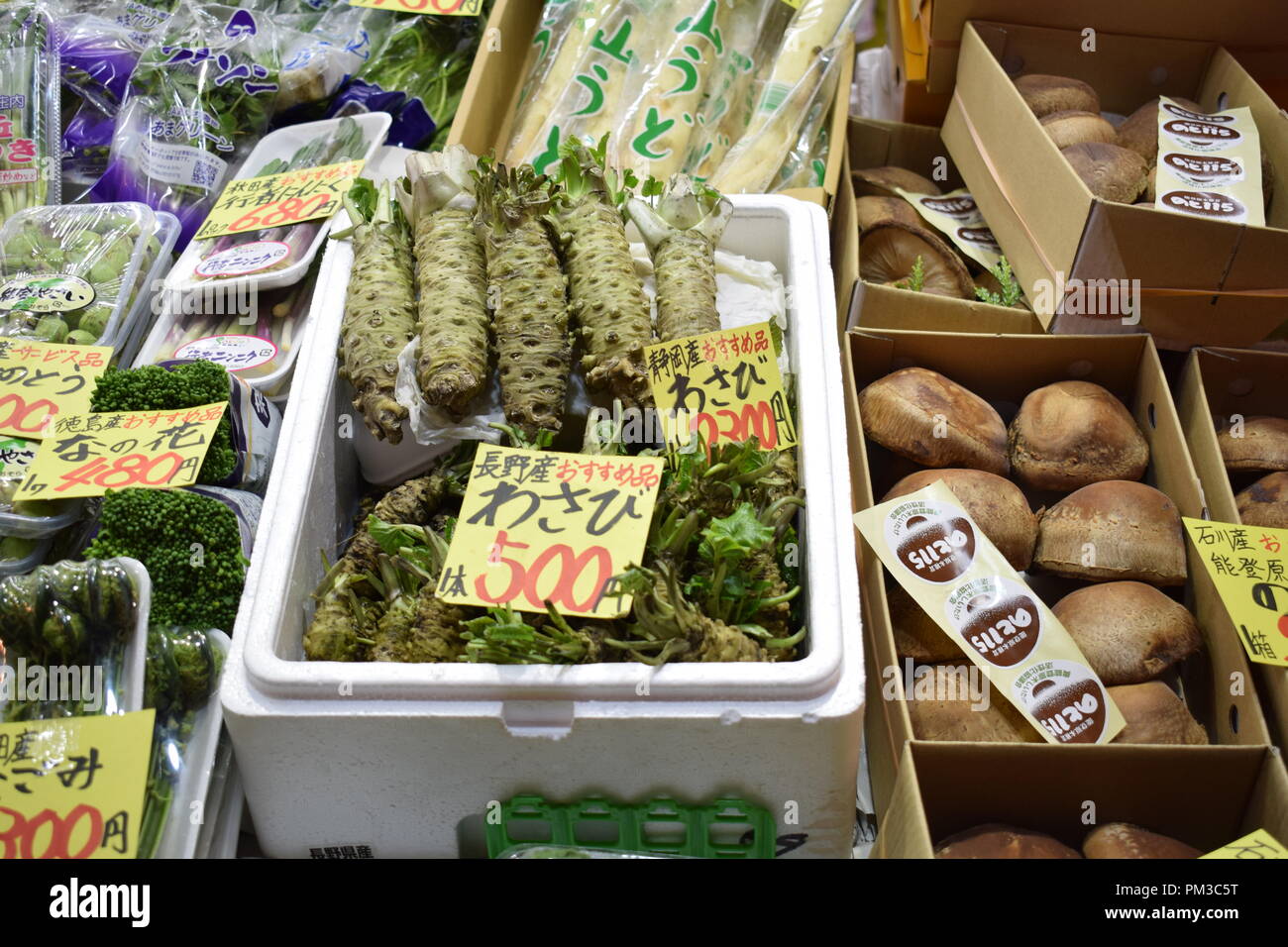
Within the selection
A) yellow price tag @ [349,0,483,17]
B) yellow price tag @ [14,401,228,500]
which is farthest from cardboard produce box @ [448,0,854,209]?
yellow price tag @ [14,401,228,500]

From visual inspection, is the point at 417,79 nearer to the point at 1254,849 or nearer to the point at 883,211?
the point at 883,211

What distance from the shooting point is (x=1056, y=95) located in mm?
2627

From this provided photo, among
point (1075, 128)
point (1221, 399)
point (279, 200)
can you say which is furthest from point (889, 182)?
point (279, 200)

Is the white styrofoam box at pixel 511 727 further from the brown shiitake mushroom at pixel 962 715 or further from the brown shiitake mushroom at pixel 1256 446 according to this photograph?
the brown shiitake mushroom at pixel 1256 446

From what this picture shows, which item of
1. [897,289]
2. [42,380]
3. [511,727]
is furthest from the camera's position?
[897,289]

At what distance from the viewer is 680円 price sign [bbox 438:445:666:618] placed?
1439mm

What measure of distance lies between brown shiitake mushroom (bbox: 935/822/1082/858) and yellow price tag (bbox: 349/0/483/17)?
240cm

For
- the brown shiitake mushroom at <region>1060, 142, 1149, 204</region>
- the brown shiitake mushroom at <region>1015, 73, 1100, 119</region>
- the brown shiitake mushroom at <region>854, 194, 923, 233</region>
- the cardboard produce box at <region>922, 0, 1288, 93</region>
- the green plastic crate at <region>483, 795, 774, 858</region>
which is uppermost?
the cardboard produce box at <region>922, 0, 1288, 93</region>

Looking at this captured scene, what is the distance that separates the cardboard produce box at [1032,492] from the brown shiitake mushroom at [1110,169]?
0.40 metres

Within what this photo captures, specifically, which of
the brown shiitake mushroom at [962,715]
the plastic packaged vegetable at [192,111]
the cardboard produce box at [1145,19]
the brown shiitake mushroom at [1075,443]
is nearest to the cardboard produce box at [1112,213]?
the cardboard produce box at [1145,19]

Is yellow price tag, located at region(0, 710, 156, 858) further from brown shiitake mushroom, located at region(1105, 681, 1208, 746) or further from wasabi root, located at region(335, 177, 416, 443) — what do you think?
brown shiitake mushroom, located at region(1105, 681, 1208, 746)

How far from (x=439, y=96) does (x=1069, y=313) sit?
1892mm

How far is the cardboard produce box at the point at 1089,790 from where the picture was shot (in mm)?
1517

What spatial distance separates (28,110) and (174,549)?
5.52 ft
